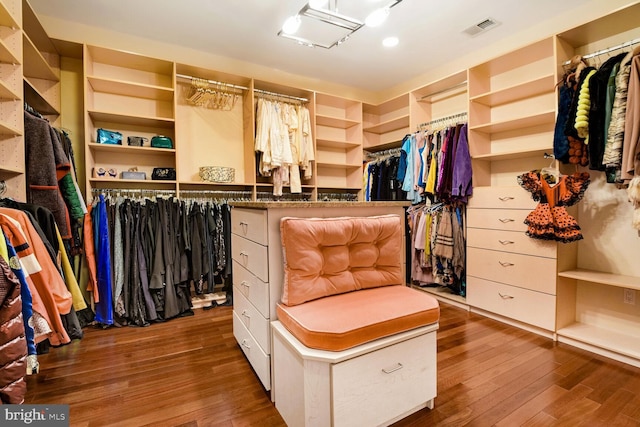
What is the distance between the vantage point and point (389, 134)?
14.6 feet

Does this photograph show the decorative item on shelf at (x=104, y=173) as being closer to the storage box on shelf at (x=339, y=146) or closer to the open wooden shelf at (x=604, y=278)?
the storage box on shelf at (x=339, y=146)

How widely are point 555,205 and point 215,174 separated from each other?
3.02 m

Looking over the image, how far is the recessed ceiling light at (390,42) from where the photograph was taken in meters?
3.06

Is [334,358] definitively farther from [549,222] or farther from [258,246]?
[549,222]

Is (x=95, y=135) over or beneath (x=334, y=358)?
over

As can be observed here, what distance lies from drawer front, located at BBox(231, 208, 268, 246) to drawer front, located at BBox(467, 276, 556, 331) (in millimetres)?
2216

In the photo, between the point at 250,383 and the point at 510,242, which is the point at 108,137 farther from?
the point at 510,242

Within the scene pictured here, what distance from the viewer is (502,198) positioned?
2.62m

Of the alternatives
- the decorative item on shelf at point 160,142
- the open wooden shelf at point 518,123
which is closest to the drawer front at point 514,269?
the open wooden shelf at point 518,123

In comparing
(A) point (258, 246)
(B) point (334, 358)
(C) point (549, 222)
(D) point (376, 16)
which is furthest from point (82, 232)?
Result: (C) point (549, 222)

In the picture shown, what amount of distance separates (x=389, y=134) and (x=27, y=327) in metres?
4.23

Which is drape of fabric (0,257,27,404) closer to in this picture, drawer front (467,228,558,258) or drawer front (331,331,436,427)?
drawer front (331,331,436,427)

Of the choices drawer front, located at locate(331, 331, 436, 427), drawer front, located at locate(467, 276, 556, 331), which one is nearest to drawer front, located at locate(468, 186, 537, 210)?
drawer front, located at locate(467, 276, 556, 331)

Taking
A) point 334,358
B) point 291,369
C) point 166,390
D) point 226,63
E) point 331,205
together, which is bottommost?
point 166,390
